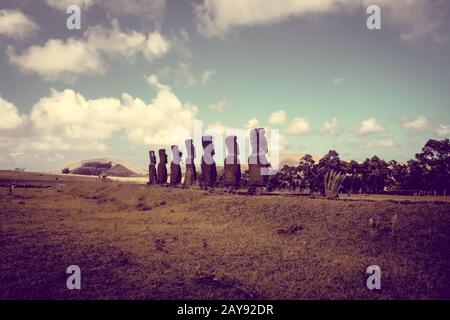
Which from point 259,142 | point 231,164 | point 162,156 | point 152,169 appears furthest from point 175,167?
point 259,142

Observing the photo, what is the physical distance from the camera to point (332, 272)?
8.64 m

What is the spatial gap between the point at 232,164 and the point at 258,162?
272 cm

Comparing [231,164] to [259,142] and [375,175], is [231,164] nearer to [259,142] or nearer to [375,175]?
[259,142]

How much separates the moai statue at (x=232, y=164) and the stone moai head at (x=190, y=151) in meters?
6.64

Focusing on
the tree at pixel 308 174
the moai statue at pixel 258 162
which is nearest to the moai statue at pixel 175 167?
the moai statue at pixel 258 162

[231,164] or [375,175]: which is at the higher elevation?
[231,164]

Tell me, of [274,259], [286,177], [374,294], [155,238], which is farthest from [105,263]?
[286,177]

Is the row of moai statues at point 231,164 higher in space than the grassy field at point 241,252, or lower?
higher

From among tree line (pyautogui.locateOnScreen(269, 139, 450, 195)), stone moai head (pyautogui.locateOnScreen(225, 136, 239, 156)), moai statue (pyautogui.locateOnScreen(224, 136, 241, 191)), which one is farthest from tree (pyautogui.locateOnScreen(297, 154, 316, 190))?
stone moai head (pyautogui.locateOnScreen(225, 136, 239, 156))

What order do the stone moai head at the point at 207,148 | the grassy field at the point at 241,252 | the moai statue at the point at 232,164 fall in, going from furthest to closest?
the stone moai head at the point at 207,148, the moai statue at the point at 232,164, the grassy field at the point at 241,252

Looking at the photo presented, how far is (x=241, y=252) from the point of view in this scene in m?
10.5

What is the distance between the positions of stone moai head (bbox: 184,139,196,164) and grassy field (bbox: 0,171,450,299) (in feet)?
40.2

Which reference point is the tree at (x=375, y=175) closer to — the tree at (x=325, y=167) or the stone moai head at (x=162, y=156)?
the tree at (x=325, y=167)

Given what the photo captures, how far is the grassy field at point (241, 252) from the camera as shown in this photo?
294 inches
